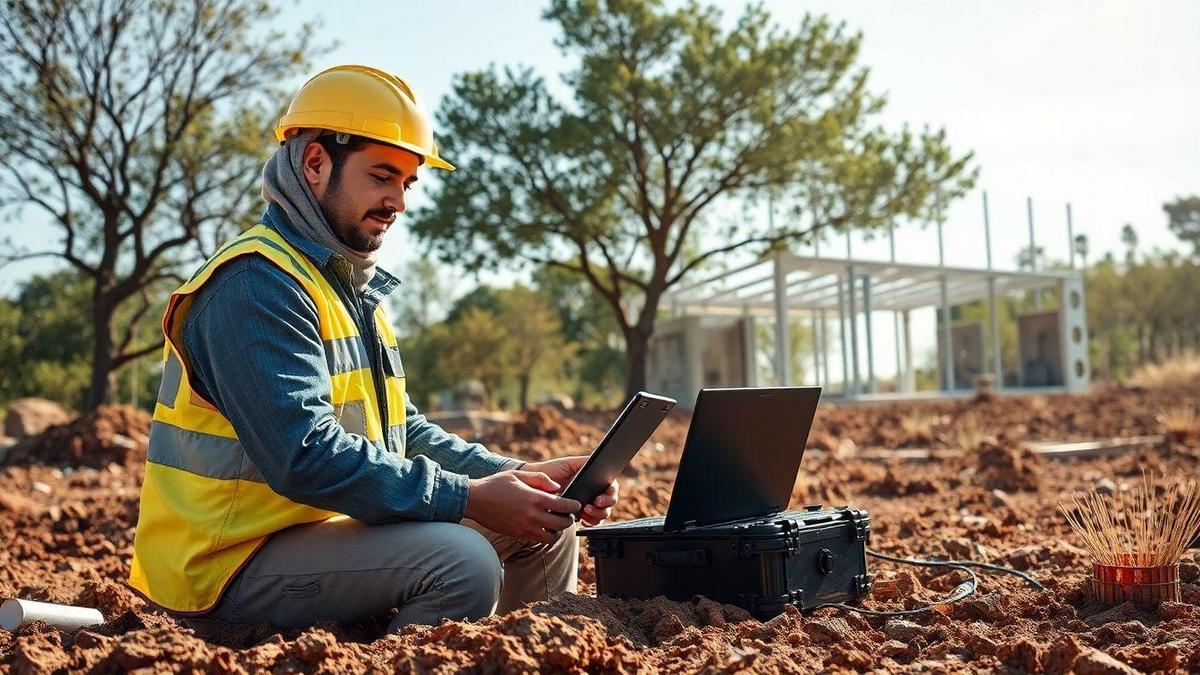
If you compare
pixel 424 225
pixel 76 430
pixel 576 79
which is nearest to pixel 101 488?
pixel 76 430

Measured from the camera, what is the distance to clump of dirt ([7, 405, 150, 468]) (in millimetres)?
13836

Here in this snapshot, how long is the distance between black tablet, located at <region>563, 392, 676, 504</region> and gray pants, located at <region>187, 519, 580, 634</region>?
34 centimetres

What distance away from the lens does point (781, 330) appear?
A: 2136 centimetres

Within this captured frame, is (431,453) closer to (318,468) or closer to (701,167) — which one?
(318,468)

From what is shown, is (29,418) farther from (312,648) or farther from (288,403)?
(312,648)

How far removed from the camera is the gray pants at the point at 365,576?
3.00m

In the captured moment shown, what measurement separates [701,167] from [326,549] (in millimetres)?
20556

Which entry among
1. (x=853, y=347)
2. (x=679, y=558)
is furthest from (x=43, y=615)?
(x=853, y=347)

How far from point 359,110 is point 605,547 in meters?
1.51

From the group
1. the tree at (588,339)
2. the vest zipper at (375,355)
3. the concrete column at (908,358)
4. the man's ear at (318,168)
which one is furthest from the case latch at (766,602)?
the tree at (588,339)

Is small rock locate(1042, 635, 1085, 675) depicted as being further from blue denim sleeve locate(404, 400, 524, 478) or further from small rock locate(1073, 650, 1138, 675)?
blue denim sleeve locate(404, 400, 524, 478)

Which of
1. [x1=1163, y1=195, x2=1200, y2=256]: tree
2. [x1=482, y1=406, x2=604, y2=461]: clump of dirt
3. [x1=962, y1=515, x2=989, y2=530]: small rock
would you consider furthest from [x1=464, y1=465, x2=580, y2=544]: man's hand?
[x1=1163, y1=195, x2=1200, y2=256]: tree

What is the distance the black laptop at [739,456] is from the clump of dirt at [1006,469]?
5497mm

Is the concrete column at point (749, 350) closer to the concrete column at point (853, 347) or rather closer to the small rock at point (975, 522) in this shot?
the concrete column at point (853, 347)
